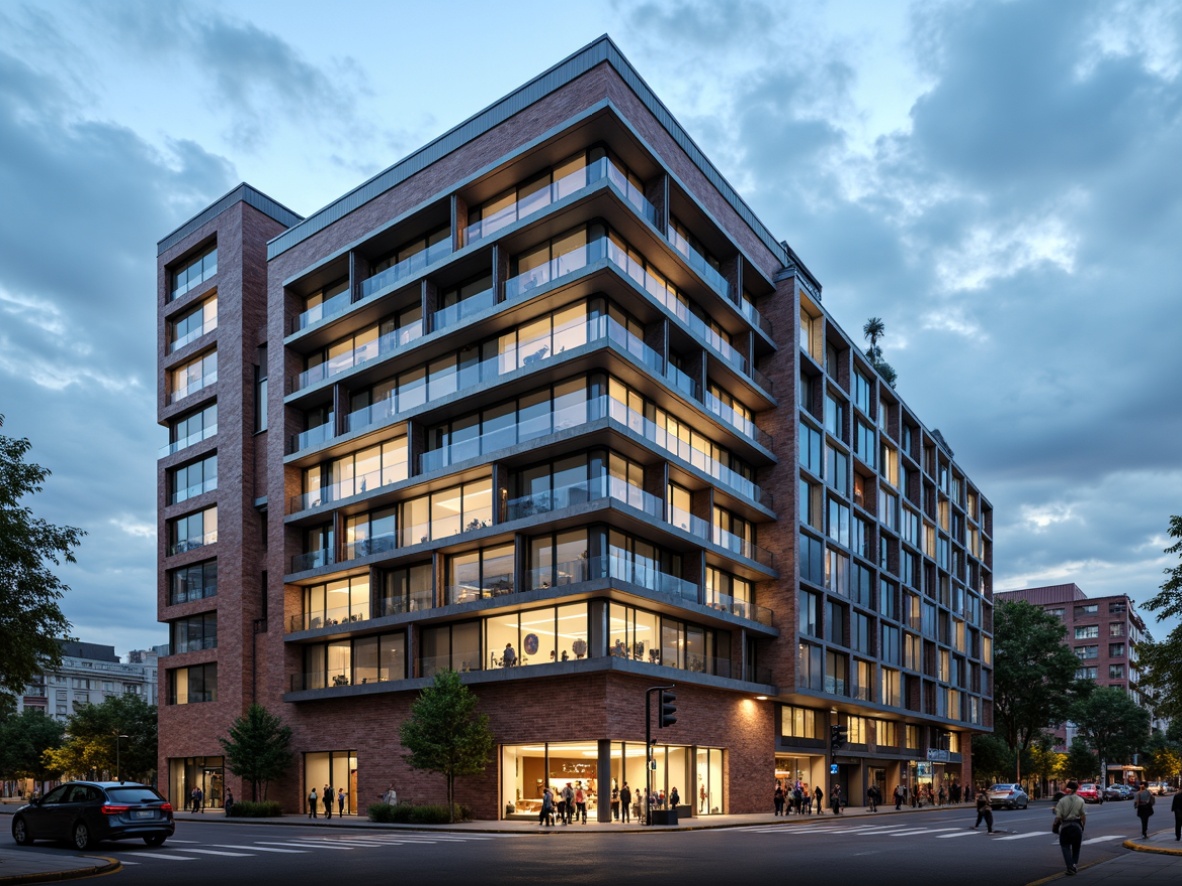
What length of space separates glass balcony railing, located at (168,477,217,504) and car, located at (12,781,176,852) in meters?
31.7

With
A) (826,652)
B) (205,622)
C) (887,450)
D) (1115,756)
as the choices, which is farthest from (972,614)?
(205,622)

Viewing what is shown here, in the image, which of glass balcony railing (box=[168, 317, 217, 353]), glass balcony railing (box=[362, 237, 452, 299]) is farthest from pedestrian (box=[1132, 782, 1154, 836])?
glass balcony railing (box=[168, 317, 217, 353])

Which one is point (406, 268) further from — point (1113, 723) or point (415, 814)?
point (1113, 723)

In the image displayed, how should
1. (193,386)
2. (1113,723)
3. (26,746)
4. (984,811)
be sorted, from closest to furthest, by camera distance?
1. (984,811)
2. (193,386)
3. (26,746)
4. (1113,723)

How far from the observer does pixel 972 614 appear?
285 feet

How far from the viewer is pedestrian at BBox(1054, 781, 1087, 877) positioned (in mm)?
19000

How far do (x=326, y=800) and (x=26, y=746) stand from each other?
62.5 metres

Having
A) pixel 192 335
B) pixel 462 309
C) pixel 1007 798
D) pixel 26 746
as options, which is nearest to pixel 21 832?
pixel 462 309

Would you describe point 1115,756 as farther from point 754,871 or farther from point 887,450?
point 754,871

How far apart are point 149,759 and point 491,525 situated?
45.7 m

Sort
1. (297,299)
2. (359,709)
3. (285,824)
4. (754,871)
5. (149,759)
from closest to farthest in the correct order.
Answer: (754,871) < (285,824) < (359,709) < (297,299) < (149,759)

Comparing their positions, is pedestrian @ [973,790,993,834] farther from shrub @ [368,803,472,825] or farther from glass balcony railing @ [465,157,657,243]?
glass balcony railing @ [465,157,657,243]

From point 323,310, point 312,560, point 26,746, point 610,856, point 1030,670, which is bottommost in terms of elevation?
point 26,746

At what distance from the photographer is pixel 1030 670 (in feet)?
300
